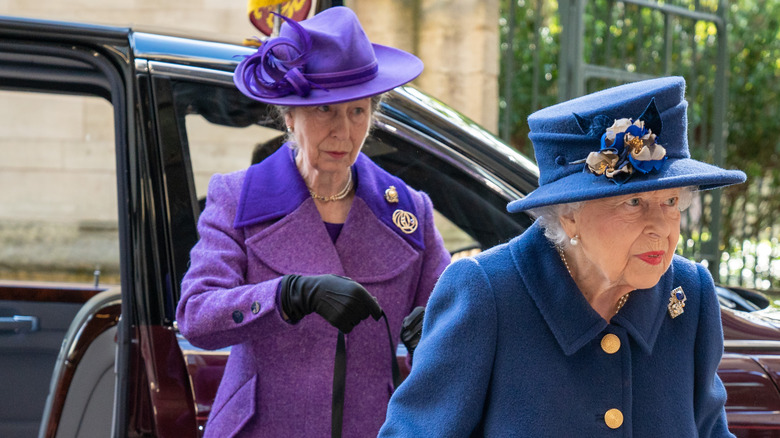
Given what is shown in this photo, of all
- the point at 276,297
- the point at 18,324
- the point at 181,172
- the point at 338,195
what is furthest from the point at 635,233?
Result: the point at 18,324

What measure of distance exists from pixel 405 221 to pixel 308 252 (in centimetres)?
25

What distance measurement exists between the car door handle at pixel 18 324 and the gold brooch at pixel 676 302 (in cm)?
252

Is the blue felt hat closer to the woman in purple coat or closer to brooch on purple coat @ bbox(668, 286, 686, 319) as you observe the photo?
brooch on purple coat @ bbox(668, 286, 686, 319)

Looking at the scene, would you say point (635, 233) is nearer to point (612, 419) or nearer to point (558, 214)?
point (558, 214)

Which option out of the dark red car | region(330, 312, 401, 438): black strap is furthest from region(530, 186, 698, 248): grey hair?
the dark red car

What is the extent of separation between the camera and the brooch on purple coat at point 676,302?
64.0 inches

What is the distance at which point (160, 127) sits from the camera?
239 centimetres

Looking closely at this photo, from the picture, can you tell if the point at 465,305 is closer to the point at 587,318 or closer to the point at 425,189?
the point at 587,318

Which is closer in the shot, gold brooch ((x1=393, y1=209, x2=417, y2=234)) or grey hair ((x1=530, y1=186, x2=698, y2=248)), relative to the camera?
grey hair ((x1=530, y1=186, x2=698, y2=248))

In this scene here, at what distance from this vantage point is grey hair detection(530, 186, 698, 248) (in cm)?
155

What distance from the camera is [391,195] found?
2.21 m

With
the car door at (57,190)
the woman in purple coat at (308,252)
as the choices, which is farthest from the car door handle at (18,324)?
the car door at (57,190)

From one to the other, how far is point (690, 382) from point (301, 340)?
83 cm

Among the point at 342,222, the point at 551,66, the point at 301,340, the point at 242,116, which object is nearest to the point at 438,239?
the point at 342,222
